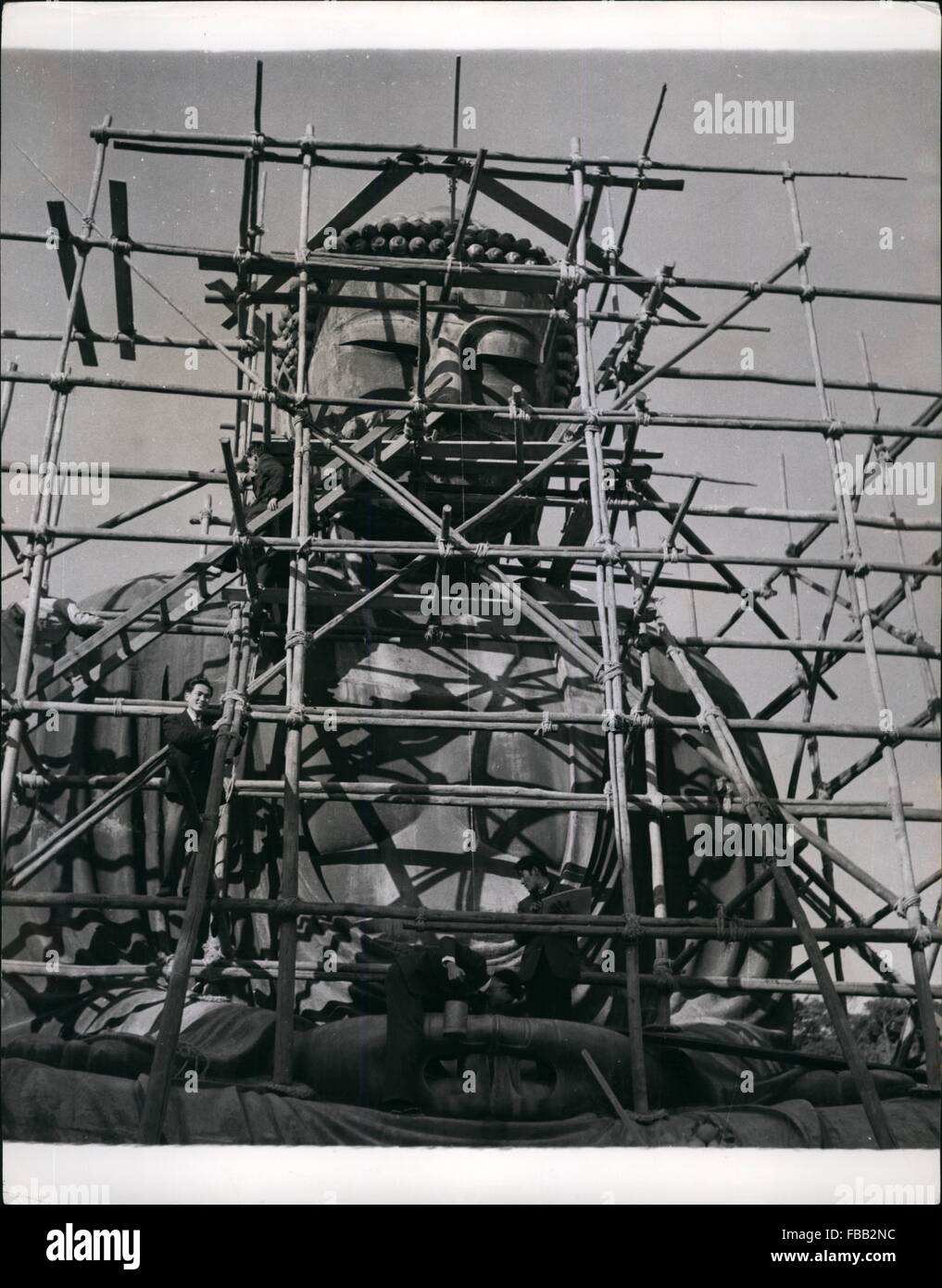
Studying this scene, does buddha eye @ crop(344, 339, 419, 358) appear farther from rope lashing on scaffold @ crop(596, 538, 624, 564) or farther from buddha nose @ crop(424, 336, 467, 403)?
rope lashing on scaffold @ crop(596, 538, 624, 564)

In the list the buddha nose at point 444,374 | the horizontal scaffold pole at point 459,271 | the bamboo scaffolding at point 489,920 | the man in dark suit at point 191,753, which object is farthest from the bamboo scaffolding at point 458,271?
the bamboo scaffolding at point 489,920

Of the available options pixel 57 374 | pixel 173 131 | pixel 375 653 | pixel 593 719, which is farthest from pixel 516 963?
pixel 173 131

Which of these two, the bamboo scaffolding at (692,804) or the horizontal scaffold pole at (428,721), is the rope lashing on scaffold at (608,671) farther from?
the bamboo scaffolding at (692,804)

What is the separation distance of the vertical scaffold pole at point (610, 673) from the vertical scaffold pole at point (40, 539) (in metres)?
4.52

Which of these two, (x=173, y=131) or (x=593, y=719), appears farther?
(x=173, y=131)

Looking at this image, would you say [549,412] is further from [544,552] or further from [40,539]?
[40,539]

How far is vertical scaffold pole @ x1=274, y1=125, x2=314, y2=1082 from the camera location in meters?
14.2

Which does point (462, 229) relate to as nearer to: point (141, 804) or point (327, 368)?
point (327, 368)

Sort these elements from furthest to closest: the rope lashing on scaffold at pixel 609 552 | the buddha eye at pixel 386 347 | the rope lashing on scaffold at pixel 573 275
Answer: the buddha eye at pixel 386 347 → the rope lashing on scaffold at pixel 573 275 → the rope lashing on scaffold at pixel 609 552

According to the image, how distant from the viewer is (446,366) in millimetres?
20156

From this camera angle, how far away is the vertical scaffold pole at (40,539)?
1486 centimetres
